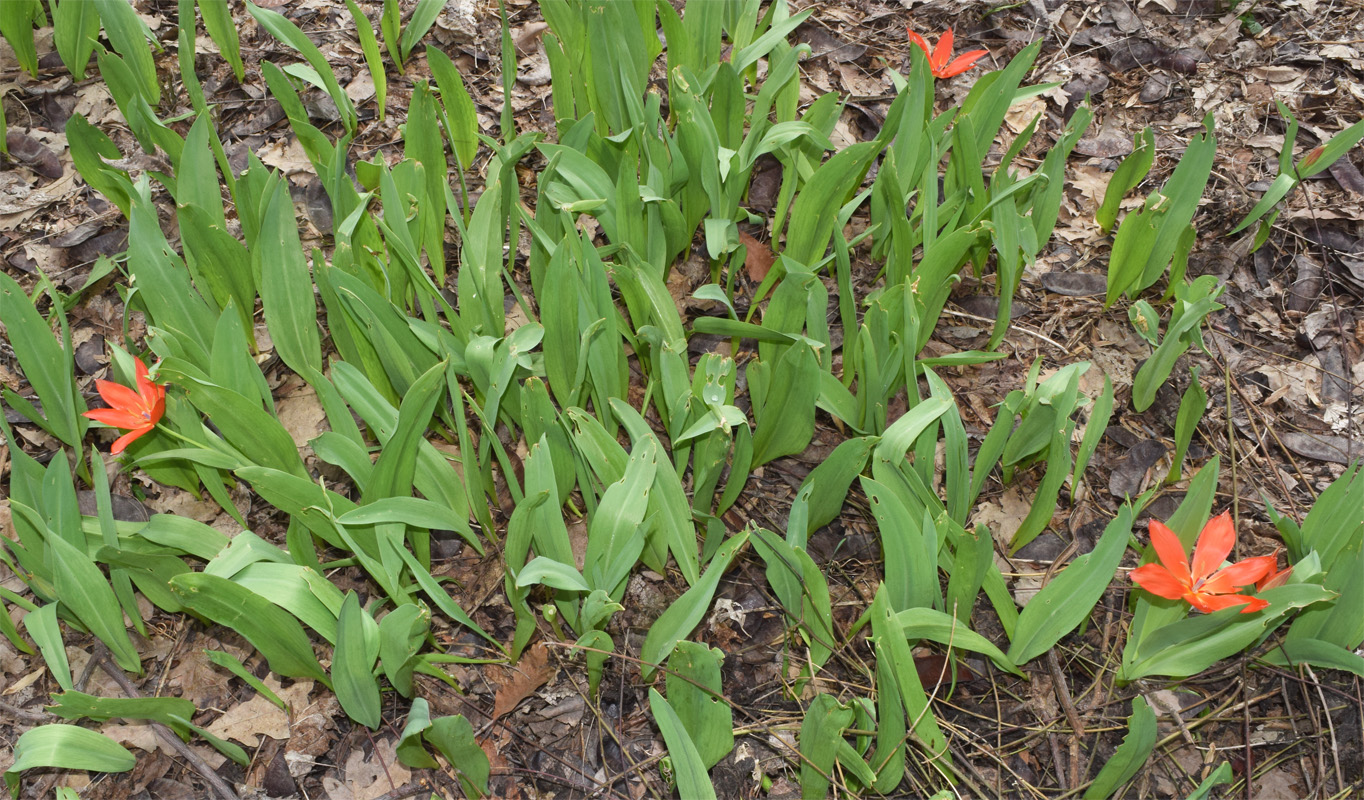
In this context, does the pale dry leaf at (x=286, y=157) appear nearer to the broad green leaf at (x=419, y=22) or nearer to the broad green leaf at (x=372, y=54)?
the broad green leaf at (x=372, y=54)

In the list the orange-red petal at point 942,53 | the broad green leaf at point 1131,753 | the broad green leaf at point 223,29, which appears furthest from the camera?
the broad green leaf at point 223,29

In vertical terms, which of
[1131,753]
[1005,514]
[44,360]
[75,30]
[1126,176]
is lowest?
[1005,514]

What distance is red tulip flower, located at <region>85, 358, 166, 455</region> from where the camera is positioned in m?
1.32

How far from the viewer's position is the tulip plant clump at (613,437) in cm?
126

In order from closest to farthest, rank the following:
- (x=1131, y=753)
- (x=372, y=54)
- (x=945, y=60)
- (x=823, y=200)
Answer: (x=1131, y=753), (x=823, y=200), (x=945, y=60), (x=372, y=54)

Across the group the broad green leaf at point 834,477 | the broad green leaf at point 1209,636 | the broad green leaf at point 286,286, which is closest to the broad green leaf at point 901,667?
the broad green leaf at point 834,477

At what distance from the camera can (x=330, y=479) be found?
1.66m

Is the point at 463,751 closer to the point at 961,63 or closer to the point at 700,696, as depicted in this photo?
the point at 700,696

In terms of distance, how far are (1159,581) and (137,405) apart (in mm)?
1470

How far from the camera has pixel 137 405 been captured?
1343mm

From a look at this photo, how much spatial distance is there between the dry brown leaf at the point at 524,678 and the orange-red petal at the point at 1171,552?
910mm

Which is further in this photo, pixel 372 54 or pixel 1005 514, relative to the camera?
pixel 372 54

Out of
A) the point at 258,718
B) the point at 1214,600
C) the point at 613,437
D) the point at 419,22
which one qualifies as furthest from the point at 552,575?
the point at 419,22

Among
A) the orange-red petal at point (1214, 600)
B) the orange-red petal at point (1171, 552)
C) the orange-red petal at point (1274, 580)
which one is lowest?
the orange-red petal at point (1274, 580)
